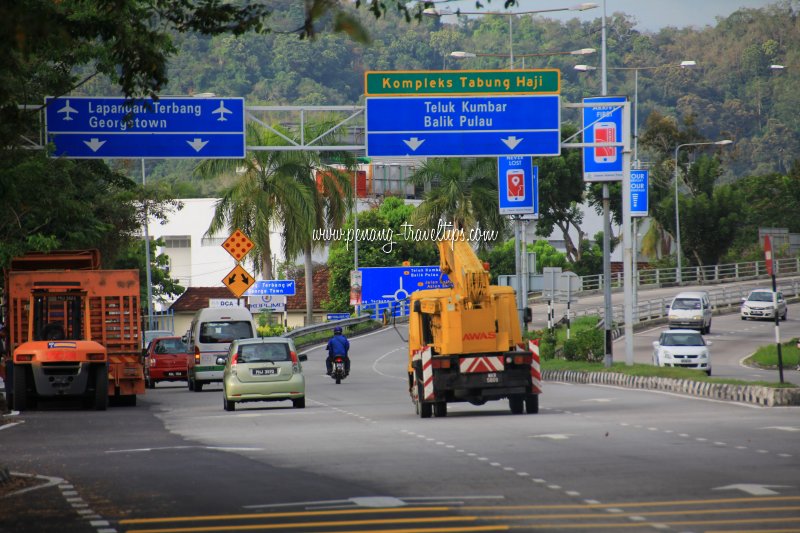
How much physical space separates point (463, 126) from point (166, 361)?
15.3 meters

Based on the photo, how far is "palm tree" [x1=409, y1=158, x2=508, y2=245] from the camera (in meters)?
82.5

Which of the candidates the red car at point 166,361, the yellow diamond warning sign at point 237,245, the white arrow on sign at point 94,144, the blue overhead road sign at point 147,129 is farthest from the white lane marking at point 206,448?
the red car at point 166,361

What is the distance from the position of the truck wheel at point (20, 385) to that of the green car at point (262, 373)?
13.2 ft

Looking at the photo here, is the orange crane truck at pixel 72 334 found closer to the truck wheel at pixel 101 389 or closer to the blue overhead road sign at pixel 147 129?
the truck wheel at pixel 101 389

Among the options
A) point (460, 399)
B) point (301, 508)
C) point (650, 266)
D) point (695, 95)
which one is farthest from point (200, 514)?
point (695, 95)

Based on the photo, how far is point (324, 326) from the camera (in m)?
68.5

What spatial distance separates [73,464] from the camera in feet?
59.4

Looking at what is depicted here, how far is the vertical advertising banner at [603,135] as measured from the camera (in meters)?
35.8

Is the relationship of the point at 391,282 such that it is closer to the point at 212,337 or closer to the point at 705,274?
the point at 705,274

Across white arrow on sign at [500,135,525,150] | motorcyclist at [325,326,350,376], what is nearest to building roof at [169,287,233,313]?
motorcyclist at [325,326,350,376]

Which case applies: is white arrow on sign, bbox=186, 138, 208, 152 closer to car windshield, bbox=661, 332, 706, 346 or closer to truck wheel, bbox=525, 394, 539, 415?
truck wheel, bbox=525, 394, 539, 415

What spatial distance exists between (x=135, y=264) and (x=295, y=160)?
68.3ft

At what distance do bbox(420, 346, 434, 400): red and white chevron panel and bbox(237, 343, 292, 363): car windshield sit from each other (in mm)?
4446

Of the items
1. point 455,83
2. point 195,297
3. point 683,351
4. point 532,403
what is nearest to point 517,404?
point 532,403
